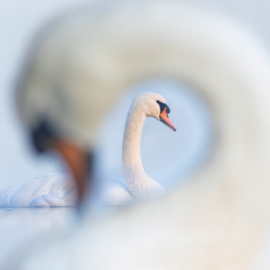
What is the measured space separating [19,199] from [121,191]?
1.54 m

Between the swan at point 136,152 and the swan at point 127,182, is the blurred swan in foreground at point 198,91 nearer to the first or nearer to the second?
the swan at point 127,182

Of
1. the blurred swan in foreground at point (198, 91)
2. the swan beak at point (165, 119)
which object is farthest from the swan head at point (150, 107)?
the blurred swan in foreground at point (198, 91)

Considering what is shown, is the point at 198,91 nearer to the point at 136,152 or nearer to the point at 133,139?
the point at 133,139

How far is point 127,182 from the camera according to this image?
363 cm

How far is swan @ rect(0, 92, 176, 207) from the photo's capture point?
254 cm

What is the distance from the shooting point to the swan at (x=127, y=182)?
2.54 meters

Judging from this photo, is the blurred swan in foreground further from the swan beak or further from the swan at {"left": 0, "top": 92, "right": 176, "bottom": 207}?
the swan beak

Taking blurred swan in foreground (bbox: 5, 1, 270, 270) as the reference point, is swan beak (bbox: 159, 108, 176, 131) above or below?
above

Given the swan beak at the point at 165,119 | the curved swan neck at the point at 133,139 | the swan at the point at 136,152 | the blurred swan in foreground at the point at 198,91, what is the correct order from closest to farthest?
the blurred swan in foreground at the point at 198,91 < the swan beak at the point at 165,119 < the swan at the point at 136,152 < the curved swan neck at the point at 133,139

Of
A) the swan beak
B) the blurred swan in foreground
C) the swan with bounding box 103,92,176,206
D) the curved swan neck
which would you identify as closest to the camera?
the blurred swan in foreground

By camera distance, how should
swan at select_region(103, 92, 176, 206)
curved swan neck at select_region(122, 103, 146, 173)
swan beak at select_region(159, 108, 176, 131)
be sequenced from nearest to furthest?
swan beak at select_region(159, 108, 176, 131) → swan at select_region(103, 92, 176, 206) → curved swan neck at select_region(122, 103, 146, 173)

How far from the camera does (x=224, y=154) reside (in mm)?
1019

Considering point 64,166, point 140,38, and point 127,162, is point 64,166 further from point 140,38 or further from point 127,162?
point 127,162

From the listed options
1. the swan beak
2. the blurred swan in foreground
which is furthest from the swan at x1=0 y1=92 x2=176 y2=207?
the blurred swan in foreground
